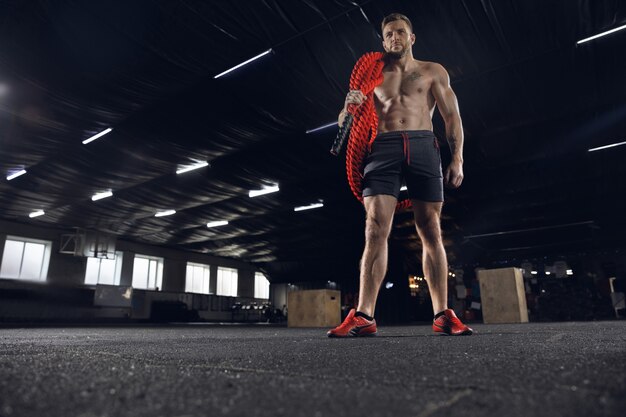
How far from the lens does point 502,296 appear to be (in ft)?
20.5

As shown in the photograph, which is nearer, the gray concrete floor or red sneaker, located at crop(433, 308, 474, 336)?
the gray concrete floor

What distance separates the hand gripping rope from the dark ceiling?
1.97 m

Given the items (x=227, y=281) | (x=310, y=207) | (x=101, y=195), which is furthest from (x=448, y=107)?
(x=227, y=281)

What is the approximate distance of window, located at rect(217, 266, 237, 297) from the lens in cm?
1956

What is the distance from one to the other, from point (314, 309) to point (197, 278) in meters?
12.8

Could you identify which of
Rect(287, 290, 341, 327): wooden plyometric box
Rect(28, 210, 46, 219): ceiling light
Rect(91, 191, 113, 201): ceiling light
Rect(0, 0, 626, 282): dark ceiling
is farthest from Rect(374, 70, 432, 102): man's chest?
Rect(28, 210, 46, 219): ceiling light

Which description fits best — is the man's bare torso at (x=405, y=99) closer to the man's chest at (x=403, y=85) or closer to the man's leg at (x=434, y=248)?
the man's chest at (x=403, y=85)

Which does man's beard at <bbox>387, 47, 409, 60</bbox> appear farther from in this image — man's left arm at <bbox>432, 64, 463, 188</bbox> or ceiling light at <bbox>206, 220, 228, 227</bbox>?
ceiling light at <bbox>206, 220, 228, 227</bbox>

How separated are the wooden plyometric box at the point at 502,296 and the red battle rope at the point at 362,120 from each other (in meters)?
4.91

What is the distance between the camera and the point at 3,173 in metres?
7.63

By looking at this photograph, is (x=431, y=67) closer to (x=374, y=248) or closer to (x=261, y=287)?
(x=374, y=248)

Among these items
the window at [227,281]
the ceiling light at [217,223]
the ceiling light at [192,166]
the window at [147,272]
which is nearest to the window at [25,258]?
the window at [147,272]

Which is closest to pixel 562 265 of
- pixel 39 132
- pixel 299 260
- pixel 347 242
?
pixel 347 242

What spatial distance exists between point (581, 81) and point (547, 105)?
1.62 feet
